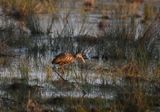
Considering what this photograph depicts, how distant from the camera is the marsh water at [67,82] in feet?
24.7

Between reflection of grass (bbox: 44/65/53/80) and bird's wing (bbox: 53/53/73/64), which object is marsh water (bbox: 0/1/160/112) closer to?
→ reflection of grass (bbox: 44/65/53/80)

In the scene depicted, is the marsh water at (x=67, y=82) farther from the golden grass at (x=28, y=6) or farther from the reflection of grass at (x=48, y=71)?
the golden grass at (x=28, y=6)

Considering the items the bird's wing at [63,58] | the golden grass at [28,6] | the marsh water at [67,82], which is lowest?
the marsh water at [67,82]

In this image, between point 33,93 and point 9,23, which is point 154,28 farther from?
point 33,93

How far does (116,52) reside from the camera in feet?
36.2

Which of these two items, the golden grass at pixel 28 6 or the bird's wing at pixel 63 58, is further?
the golden grass at pixel 28 6

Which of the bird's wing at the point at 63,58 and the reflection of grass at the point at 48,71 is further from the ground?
the bird's wing at the point at 63,58

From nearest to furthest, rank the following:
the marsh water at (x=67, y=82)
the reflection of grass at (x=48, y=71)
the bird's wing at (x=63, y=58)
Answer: the marsh water at (x=67, y=82), the reflection of grass at (x=48, y=71), the bird's wing at (x=63, y=58)

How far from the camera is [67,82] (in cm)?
884

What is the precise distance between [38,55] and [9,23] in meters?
2.54

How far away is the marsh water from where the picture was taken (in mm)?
7516

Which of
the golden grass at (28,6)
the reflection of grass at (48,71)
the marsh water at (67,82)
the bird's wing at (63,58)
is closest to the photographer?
the marsh water at (67,82)

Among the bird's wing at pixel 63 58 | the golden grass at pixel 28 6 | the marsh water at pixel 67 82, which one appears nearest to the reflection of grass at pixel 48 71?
the marsh water at pixel 67 82

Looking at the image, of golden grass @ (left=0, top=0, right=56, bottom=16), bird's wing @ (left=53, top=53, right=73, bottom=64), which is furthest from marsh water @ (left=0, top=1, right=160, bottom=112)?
golden grass @ (left=0, top=0, right=56, bottom=16)
